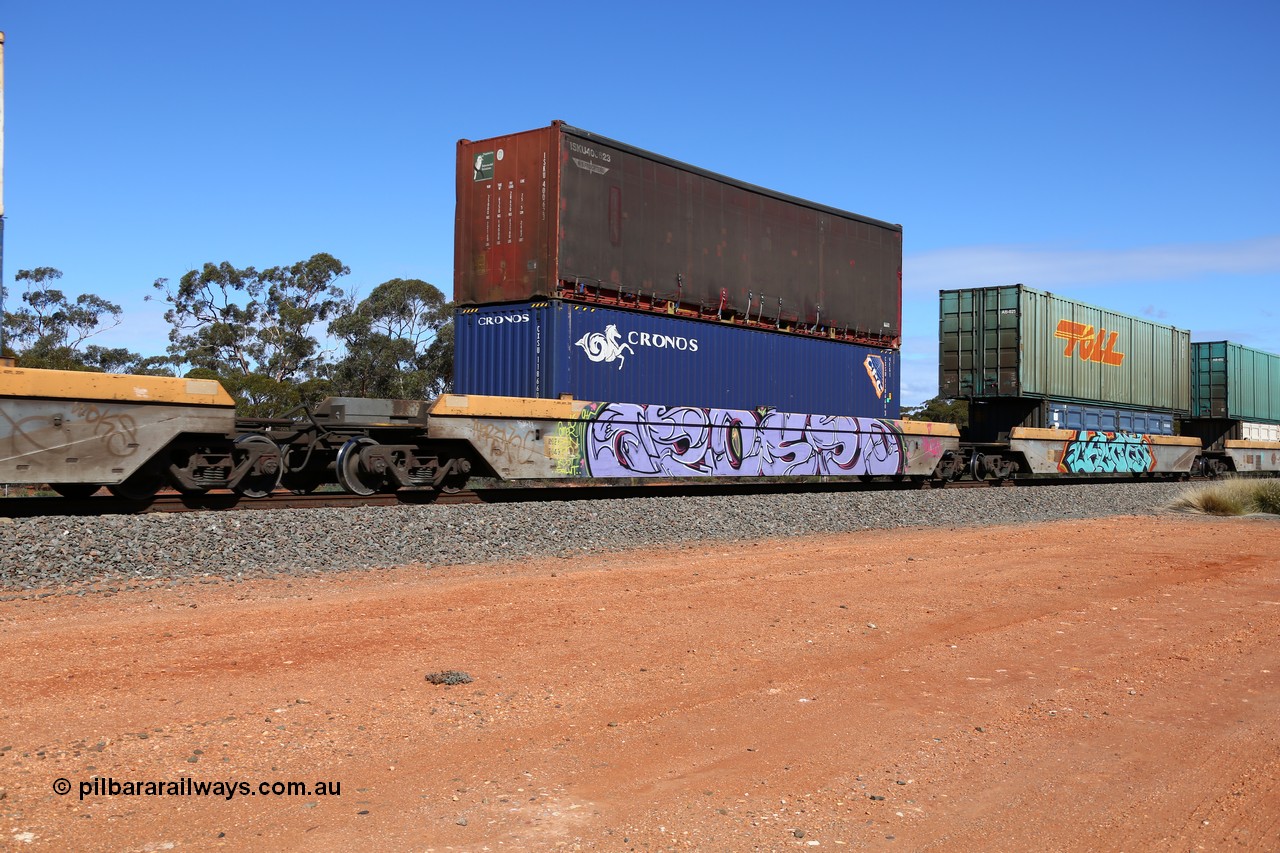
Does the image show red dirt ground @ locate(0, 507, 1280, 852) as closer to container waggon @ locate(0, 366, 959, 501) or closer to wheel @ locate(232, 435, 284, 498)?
container waggon @ locate(0, 366, 959, 501)

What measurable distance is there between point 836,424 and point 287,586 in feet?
42.6

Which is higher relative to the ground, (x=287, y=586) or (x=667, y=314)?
(x=667, y=314)

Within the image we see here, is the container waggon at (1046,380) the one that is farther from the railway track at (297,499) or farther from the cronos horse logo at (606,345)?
the cronos horse logo at (606,345)

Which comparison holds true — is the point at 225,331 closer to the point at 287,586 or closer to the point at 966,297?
the point at 966,297

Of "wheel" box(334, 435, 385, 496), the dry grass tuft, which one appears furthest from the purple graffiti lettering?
the dry grass tuft

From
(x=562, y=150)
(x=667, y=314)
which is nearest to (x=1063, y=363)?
(x=667, y=314)

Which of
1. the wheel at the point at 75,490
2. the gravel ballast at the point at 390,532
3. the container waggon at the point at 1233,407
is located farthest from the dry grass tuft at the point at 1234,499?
the wheel at the point at 75,490

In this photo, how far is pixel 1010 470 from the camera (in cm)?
2461

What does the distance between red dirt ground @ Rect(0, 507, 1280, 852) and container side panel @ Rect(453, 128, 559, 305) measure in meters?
7.86

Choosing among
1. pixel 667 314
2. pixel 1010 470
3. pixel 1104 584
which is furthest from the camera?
pixel 1010 470

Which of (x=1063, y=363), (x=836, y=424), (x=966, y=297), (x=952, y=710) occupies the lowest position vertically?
(x=952, y=710)

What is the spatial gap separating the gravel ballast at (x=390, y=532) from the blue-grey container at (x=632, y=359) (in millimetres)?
2081

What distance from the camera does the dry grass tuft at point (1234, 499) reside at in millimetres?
17422

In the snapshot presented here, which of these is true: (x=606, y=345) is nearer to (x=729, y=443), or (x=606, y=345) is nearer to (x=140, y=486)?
(x=729, y=443)
